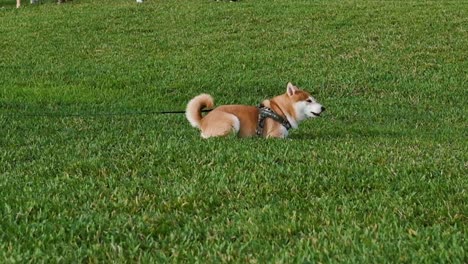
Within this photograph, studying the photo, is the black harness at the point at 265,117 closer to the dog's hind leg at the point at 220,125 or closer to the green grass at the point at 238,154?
the dog's hind leg at the point at 220,125

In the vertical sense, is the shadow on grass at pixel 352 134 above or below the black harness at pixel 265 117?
below

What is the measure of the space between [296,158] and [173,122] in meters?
5.16

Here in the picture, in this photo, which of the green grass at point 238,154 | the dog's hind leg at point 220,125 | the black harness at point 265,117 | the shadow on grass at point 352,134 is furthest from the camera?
the shadow on grass at point 352,134

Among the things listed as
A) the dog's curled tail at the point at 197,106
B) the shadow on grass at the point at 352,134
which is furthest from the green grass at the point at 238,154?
the dog's curled tail at the point at 197,106

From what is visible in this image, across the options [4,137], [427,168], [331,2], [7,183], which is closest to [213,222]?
[7,183]

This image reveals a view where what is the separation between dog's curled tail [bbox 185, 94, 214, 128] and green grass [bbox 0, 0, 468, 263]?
0.25 m

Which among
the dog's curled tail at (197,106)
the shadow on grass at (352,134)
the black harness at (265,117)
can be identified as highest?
the dog's curled tail at (197,106)

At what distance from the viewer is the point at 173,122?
1171 cm

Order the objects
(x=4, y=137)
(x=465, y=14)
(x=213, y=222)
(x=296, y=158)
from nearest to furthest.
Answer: (x=213, y=222)
(x=296, y=158)
(x=4, y=137)
(x=465, y=14)

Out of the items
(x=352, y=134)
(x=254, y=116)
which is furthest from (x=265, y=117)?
(x=352, y=134)

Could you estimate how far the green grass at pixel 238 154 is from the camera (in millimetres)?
4215

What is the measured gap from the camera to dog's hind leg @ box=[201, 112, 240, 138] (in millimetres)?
8641

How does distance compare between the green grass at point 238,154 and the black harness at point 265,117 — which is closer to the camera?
the green grass at point 238,154

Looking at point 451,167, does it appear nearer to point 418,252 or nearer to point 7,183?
point 418,252
